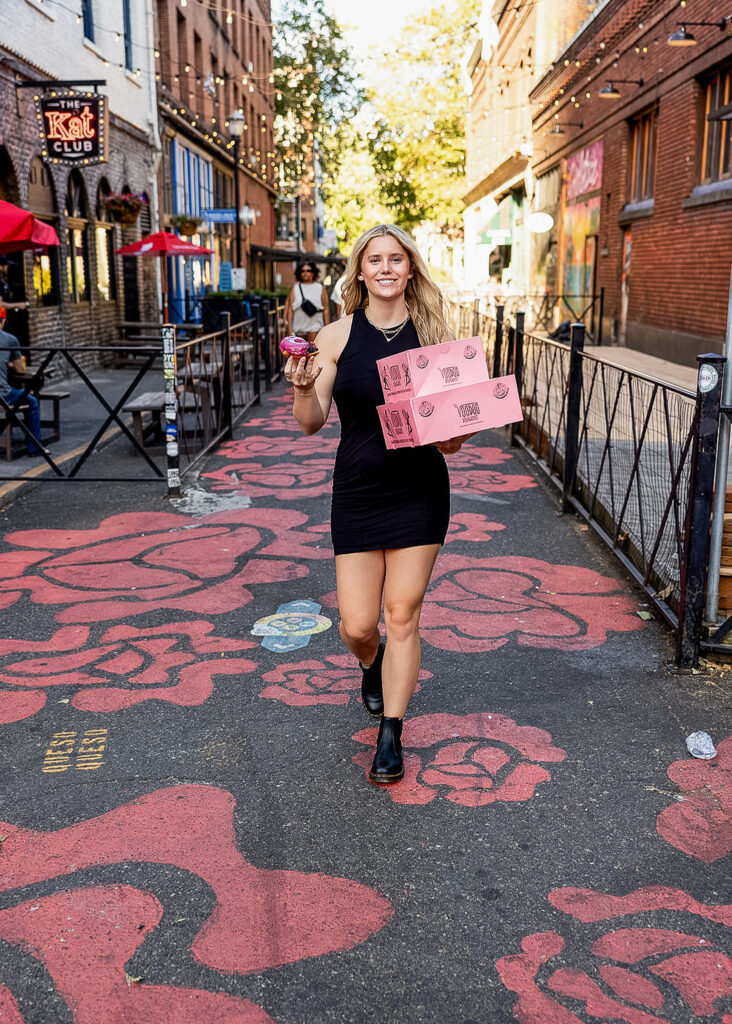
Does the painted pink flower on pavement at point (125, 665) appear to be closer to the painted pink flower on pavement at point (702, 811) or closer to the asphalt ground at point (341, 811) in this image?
the asphalt ground at point (341, 811)

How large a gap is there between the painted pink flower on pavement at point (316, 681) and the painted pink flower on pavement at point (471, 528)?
7.74 ft

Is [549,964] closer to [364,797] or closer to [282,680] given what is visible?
[364,797]

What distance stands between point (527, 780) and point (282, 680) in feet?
4.52

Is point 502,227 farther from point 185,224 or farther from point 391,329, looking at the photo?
point 391,329

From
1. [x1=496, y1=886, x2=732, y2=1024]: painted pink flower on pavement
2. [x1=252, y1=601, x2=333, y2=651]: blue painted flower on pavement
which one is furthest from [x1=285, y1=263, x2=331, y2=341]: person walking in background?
[x1=496, y1=886, x2=732, y2=1024]: painted pink flower on pavement

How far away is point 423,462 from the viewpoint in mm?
3662

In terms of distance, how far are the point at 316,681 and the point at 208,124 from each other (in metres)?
31.6

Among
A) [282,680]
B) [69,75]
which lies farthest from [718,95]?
[282,680]

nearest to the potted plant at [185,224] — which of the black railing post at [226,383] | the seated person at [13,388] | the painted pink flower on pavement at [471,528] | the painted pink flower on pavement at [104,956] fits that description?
the black railing post at [226,383]

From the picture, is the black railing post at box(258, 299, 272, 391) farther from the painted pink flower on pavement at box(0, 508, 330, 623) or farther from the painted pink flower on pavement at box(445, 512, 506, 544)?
the painted pink flower on pavement at box(445, 512, 506, 544)

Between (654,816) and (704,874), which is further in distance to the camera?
(654,816)

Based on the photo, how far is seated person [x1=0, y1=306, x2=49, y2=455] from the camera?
354 inches

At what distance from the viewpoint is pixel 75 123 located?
50.4 ft

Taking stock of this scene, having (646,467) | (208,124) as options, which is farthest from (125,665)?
(208,124)
